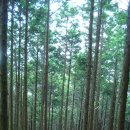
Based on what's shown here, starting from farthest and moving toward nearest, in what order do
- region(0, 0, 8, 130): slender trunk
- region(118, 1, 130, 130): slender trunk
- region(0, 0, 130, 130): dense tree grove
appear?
region(0, 0, 130, 130): dense tree grove < region(118, 1, 130, 130): slender trunk < region(0, 0, 8, 130): slender trunk

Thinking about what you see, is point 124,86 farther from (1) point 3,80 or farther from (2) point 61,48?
(2) point 61,48

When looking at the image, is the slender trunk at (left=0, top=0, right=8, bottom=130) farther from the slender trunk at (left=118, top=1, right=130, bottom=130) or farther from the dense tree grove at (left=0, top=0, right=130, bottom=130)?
the slender trunk at (left=118, top=1, right=130, bottom=130)

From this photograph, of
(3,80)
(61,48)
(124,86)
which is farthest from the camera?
(61,48)

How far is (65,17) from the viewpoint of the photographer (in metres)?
23.8

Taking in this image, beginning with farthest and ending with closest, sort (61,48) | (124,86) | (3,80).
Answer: (61,48) → (124,86) → (3,80)

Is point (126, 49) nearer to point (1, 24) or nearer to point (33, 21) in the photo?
point (1, 24)

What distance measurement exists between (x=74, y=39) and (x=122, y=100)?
697 inches

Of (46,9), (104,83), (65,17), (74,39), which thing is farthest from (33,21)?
(104,83)

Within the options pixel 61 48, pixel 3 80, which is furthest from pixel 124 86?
pixel 61 48

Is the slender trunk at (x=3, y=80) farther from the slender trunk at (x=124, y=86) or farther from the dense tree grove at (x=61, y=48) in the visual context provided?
the slender trunk at (x=124, y=86)

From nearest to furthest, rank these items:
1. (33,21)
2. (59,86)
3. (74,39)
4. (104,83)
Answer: (33,21) < (74,39) < (104,83) < (59,86)

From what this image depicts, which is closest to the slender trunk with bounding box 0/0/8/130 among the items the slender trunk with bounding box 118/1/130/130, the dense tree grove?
the dense tree grove

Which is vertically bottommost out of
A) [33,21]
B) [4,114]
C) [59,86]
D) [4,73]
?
[59,86]

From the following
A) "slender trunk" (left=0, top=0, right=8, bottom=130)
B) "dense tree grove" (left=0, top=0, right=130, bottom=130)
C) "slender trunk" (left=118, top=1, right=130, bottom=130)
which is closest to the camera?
"slender trunk" (left=0, top=0, right=8, bottom=130)
